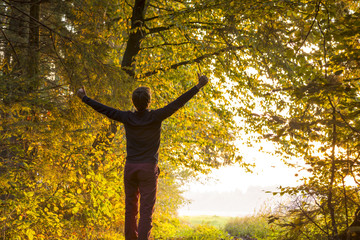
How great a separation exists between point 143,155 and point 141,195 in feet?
1.39

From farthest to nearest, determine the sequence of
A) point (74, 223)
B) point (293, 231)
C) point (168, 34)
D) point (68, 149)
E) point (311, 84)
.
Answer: point (168, 34), point (74, 223), point (68, 149), point (293, 231), point (311, 84)

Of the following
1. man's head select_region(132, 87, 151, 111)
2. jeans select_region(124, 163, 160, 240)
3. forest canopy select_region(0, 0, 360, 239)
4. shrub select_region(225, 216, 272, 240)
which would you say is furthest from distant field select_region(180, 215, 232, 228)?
man's head select_region(132, 87, 151, 111)

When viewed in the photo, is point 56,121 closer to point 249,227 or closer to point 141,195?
point 141,195

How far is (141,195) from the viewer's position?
10.9 ft

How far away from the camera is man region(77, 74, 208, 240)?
327cm

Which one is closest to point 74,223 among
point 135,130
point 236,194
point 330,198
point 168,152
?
point 168,152

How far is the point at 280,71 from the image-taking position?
7512 mm

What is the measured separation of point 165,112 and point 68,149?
340cm

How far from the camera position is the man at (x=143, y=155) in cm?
327

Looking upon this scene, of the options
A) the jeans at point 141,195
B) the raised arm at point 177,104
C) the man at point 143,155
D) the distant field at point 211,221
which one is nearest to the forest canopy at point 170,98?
the raised arm at point 177,104

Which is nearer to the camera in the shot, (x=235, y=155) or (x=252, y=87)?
(x=252, y=87)

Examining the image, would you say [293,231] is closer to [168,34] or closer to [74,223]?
[74,223]

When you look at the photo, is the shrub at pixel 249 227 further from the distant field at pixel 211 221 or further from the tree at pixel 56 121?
the tree at pixel 56 121

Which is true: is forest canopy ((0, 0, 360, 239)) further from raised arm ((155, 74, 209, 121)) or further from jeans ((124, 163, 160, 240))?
jeans ((124, 163, 160, 240))
